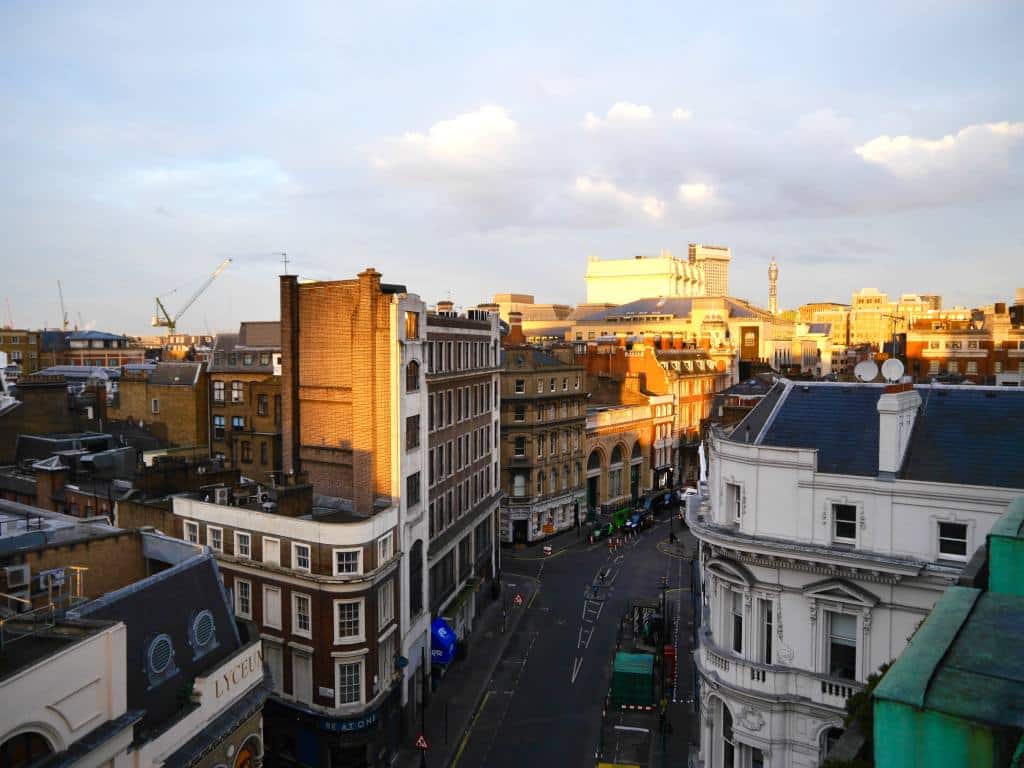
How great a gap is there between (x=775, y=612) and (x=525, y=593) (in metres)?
35.3

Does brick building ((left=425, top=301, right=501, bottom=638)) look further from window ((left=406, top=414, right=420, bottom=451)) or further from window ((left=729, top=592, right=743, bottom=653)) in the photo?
window ((left=729, top=592, right=743, bottom=653))

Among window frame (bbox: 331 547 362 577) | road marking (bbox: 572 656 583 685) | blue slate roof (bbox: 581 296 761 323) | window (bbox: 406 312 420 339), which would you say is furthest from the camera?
blue slate roof (bbox: 581 296 761 323)

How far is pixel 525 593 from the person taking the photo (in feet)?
202

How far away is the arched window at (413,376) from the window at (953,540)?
25516mm

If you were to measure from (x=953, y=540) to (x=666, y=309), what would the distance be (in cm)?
14691

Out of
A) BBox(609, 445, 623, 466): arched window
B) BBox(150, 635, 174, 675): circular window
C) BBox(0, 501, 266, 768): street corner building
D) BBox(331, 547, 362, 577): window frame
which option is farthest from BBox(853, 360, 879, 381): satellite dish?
BBox(609, 445, 623, 466): arched window

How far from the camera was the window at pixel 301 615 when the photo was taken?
35688mm

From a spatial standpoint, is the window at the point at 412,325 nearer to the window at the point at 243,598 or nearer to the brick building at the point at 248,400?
the window at the point at 243,598

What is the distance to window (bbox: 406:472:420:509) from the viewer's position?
41469mm

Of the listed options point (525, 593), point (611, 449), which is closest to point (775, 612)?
point (525, 593)

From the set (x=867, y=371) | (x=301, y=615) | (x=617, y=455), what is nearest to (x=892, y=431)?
(x=867, y=371)

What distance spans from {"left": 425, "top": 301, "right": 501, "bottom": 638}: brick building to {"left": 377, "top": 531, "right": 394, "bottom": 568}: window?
6.03 meters

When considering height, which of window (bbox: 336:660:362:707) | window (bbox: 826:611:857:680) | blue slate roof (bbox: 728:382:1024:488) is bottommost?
window (bbox: 336:660:362:707)

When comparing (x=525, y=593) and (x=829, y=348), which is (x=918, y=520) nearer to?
(x=525, y=593)
